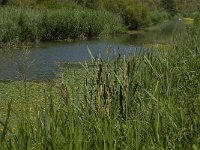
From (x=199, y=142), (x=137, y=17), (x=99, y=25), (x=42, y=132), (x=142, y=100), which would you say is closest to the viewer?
(x=199, y=142)

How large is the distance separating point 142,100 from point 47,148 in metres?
1.07

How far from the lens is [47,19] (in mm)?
25250

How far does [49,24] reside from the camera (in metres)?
25.1

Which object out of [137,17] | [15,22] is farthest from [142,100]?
[137,17]

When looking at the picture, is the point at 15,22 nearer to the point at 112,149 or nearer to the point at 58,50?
the point at 58,50

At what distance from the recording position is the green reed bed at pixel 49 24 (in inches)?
829

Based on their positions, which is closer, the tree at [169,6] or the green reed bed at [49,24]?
the green reed bed at [49,24]

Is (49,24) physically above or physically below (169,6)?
below

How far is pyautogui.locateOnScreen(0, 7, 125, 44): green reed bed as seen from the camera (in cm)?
2106

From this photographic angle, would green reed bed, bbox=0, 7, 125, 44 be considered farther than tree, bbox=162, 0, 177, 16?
No

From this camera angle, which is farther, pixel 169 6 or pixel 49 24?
pixel 169 6

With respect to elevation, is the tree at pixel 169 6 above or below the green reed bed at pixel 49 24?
above

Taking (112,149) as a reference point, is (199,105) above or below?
above

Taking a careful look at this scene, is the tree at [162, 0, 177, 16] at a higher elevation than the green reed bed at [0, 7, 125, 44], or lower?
higher
